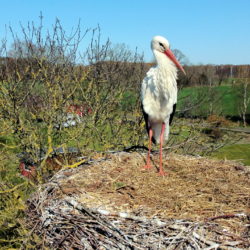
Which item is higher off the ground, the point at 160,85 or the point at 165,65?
the point at 165,65

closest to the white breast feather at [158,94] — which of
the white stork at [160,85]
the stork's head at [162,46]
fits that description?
the white stork at [160,85]

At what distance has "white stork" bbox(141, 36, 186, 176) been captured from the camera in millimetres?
3482

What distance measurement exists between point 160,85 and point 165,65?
0.69 feet

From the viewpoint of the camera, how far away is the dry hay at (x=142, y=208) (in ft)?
6.84

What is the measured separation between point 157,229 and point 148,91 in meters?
1.90

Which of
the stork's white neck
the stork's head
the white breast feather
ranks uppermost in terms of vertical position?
the stork's head

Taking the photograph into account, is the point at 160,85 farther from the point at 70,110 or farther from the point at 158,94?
the point at 70,110

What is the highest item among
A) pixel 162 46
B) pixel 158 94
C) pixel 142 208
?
pixel 162 46

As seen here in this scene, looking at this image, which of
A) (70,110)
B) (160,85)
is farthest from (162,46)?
(70,110)

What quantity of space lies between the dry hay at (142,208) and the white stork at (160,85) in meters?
0.43

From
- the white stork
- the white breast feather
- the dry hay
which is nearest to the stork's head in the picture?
the white stork

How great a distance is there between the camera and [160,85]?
3.54 m

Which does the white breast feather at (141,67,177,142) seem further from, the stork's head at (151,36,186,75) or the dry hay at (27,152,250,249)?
the dry hay at (27,152,250,249)

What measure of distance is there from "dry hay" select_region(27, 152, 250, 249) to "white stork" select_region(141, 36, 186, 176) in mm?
431
